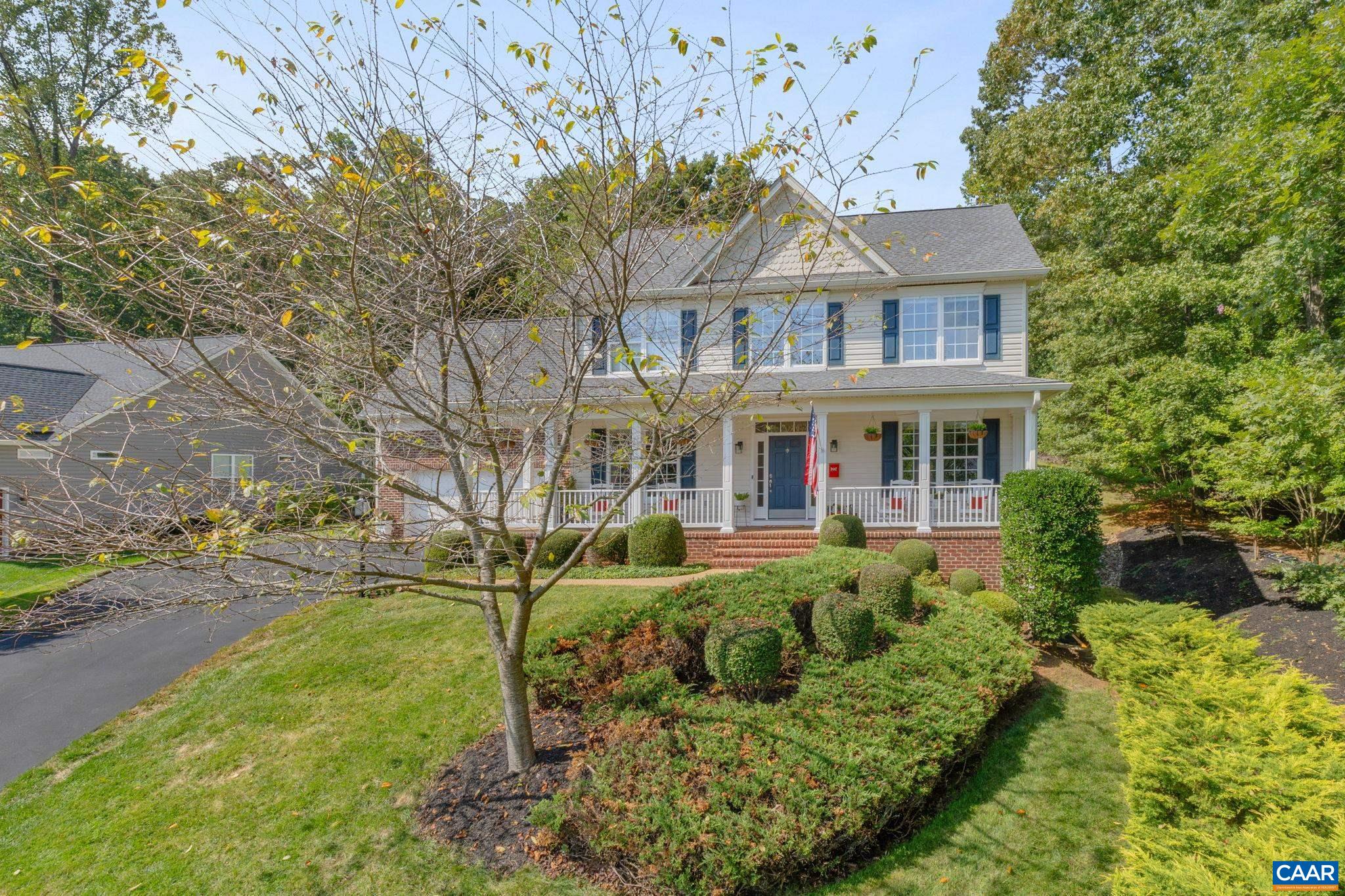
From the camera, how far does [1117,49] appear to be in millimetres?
17047

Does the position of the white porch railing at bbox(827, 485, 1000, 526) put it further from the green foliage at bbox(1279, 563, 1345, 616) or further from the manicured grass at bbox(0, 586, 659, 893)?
the manicured grass at bbox(0, 586, 659, 893)

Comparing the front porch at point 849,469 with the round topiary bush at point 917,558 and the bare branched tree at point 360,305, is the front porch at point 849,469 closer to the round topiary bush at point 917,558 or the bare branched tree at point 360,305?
the round topiary bush at point 917,558

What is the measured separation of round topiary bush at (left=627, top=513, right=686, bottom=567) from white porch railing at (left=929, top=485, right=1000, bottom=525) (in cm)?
501

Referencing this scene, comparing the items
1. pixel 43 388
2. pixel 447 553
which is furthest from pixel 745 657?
pixel 43 388

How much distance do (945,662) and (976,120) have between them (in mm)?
27702

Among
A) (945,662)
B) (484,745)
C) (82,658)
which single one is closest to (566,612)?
(484,745)

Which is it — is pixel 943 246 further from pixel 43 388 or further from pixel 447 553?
pixel 43 388

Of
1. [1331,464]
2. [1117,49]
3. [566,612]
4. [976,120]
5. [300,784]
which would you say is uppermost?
[976,120]

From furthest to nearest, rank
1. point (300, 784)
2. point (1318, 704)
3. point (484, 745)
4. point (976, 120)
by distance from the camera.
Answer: point (976, 120) → point (484, 745) → point (300, 784) → point (1318, 704)

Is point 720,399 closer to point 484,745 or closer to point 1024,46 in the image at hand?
point 484,745

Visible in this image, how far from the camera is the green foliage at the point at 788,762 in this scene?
4059 millimetres

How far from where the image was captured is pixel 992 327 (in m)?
13.1

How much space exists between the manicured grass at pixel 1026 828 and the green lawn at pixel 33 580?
541cm

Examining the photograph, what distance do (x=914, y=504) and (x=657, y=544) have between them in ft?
17.2
